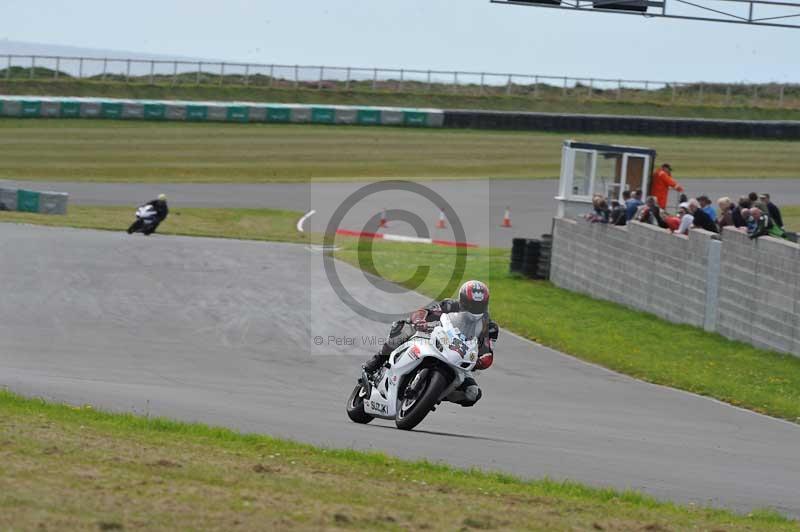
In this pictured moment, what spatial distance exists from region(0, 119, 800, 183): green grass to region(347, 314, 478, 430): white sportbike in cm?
4080

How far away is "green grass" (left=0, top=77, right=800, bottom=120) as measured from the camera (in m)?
69.6

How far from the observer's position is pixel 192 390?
1394 centimetres

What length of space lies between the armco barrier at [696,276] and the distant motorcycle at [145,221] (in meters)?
11.3

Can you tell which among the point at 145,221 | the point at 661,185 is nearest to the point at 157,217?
the point at 145,221

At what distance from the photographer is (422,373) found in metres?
11.5

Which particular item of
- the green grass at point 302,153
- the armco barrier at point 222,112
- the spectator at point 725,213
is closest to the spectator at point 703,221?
the spectator at point 725,213

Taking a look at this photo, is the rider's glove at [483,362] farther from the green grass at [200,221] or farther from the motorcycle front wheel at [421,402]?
the green grass at [200,221]

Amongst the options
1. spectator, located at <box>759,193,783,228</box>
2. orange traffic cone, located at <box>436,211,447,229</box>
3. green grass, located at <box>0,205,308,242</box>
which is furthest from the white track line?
spectator, located at <box>759,193,783,228</box>

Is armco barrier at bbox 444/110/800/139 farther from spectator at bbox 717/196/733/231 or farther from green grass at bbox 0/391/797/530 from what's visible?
green grass at bbox 0/391/797/530

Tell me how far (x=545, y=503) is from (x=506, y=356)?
419 inches

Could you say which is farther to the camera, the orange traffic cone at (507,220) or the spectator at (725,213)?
the orange traffic cone at (507,220)

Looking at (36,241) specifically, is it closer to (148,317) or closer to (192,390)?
(148,317)

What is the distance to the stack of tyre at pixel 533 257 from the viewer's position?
29406 millimetres

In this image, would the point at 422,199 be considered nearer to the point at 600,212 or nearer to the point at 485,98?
the point at 600,212
